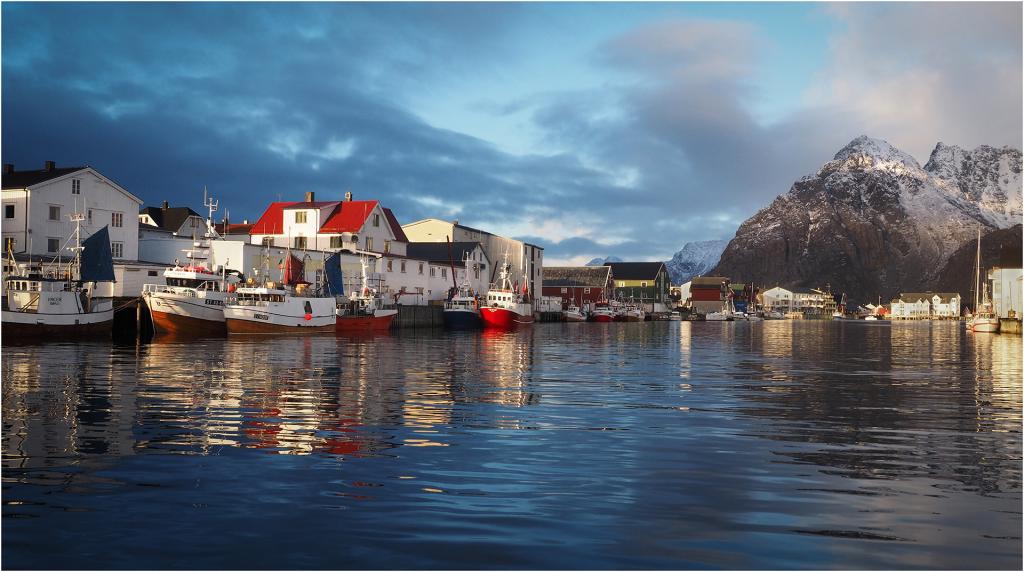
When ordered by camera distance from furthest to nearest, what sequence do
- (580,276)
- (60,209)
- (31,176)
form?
(580,276) → (31,176) → (60,209)

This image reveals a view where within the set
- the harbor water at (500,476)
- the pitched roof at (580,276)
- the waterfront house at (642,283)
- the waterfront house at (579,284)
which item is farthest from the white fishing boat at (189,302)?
the waterfront house at (642,283)

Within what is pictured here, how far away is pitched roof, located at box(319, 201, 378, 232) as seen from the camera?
95812mm

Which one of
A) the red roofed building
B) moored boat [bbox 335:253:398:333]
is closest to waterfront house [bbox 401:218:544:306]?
the red roofed building

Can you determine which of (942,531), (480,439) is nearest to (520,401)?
(480,439)

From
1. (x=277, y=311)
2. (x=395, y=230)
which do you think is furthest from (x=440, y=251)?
(x=277, y=311)

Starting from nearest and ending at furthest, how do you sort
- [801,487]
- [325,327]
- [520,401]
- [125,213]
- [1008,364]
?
[801,487] < [520,401] < [1008,364] < [325,327] < [125,213]

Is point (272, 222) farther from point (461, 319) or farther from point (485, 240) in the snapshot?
point (485, 240)

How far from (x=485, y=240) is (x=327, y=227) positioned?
33402 millimetres

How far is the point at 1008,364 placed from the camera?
42.2 meters

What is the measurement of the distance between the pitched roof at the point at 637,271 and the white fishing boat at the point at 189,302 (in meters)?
140

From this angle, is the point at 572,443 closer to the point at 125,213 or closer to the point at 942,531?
the point at 942,531

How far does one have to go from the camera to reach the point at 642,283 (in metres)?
194

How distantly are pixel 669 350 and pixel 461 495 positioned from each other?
143 feet

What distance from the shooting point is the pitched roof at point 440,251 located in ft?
370
